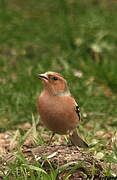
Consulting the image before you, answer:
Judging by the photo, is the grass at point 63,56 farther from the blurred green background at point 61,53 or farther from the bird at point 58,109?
the bird at point 58,109

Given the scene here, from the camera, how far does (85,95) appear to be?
8.87m

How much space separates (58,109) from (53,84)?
17.3 inches

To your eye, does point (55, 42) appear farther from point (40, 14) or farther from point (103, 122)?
point (103, 122)

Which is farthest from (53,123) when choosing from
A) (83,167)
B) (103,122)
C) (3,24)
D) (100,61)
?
(3,24)

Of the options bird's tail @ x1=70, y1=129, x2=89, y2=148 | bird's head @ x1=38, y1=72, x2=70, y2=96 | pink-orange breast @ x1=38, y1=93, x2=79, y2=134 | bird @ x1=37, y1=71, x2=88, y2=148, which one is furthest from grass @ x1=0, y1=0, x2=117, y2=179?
bird's head @ x1=38, y1=72, x2=70, y2=96

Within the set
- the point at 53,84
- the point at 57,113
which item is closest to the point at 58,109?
the point at 57,113

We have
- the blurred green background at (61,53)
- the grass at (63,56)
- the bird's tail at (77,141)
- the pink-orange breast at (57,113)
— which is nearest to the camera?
the pink-orange breast at (57,113)

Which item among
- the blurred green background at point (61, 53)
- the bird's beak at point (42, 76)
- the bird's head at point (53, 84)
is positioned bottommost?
the blurred green background at point (61, 53)

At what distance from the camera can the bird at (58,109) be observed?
6203mm

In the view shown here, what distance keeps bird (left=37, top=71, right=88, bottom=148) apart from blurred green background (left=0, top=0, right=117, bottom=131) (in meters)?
0.98

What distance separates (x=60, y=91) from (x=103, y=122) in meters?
1.78

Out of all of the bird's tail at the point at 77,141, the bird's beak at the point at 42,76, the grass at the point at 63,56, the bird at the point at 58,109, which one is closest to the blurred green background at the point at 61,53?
the grass at the point at 63,56

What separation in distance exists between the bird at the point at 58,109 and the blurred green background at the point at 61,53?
978mm

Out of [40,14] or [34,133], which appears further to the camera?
[40,14]
